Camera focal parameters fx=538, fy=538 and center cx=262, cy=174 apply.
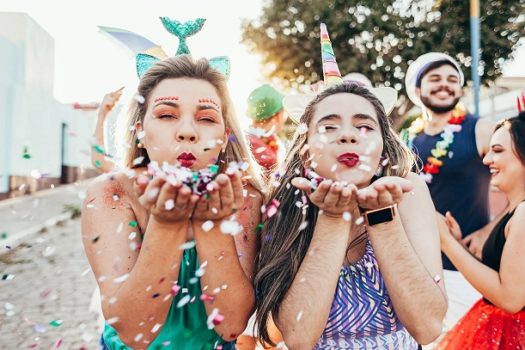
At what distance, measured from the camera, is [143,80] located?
191cm

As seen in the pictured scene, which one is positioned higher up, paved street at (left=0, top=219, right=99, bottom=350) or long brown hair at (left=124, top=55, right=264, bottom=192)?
long brown hair at (left=124, top=55, right=264, bottom=192)

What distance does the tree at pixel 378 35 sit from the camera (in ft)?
56.3

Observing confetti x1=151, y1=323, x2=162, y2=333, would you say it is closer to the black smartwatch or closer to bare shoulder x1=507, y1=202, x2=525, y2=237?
the black smartwatch

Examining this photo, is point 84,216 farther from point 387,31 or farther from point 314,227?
point 387,31

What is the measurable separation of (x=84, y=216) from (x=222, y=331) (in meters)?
0.59

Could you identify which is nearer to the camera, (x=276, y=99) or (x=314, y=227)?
(x=314, y=227)

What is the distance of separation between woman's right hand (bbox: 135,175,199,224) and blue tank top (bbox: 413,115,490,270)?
3038 mm

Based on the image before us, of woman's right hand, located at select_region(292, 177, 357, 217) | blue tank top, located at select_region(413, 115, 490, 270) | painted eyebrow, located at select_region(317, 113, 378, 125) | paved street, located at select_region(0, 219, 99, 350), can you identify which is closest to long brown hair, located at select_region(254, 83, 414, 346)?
painted eyebrow, located at select_region(317, 113, 378, 125)

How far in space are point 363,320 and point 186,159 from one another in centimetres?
82

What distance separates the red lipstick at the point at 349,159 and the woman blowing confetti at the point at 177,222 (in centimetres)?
36

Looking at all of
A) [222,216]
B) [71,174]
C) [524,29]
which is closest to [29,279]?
[222,216]

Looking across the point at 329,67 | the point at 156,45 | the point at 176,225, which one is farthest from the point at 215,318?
the point at 156,45

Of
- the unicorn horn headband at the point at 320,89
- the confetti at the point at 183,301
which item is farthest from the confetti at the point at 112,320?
the unicorn horn headband at the point at 320,89

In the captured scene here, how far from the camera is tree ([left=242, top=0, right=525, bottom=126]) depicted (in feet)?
56.3
